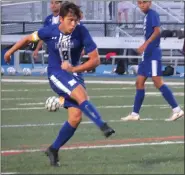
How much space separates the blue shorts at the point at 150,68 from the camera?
11.7 meters

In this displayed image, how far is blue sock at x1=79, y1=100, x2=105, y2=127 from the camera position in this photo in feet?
23.9

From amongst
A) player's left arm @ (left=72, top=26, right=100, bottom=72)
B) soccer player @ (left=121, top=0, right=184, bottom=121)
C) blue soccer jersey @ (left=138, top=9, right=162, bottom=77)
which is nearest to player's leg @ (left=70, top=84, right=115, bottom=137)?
player's left arm @ (left=72, top=26, right=100, bottom=72)

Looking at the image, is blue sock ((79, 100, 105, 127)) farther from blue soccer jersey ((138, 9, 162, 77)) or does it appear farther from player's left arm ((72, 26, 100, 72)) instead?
blue soccer jersey ((138, 9, 162, 77))

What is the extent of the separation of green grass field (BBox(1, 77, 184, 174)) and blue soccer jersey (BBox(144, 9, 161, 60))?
850 mm

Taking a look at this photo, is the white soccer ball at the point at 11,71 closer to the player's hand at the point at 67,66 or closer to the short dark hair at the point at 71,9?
the player's hand at the point at 67,66

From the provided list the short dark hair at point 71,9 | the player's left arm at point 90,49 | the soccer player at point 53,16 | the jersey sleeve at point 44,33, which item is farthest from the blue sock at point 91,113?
the soccer player at point 53,16

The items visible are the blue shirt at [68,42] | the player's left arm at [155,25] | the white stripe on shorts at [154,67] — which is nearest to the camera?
the blue shirt at [68,42]

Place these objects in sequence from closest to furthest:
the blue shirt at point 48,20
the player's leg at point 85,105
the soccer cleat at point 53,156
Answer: the player's leg at point 85,105 < the soccer cleat at point 53,156 < the blue shirt at point 48,20

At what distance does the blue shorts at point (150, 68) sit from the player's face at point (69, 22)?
14.5ft

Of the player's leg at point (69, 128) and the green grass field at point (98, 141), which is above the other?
the player's leg at point (69, 128)

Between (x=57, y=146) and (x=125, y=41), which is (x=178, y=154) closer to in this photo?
(x=57, y=146)

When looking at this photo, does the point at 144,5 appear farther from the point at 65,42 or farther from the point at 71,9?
the point at 71,9

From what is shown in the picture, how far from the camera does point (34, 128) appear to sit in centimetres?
1081

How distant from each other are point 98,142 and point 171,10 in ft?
42.6
